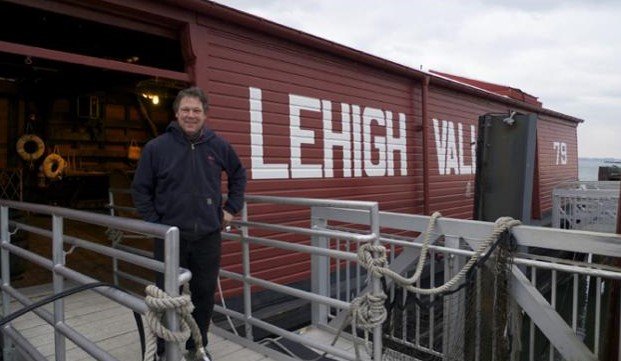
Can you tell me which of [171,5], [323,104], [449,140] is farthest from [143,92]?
[449,140]

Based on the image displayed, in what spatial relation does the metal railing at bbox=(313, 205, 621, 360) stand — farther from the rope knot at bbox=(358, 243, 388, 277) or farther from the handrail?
the handrail

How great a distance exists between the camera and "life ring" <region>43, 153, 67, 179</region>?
Answer: 9.22 metres

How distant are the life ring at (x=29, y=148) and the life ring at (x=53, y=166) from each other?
0.62 feet

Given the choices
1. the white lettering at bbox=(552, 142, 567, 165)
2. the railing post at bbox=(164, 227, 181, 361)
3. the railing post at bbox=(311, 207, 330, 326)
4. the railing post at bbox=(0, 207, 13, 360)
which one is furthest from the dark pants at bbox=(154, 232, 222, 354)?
the white lettering at bbox=(552, 142, 567, 165)

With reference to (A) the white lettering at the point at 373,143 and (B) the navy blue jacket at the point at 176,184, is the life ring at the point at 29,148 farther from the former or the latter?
(B) the navy blue jacket at the point at 176,184

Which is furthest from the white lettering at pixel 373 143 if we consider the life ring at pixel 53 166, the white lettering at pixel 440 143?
the life ring at pixel 53 166

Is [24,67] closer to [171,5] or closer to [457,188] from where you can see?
[171,5]

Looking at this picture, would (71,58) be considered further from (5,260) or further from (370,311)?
(370,311)

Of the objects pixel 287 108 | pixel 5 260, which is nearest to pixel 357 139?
pixel 287 108

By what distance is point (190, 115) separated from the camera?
283cm

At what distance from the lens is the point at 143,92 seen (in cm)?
912

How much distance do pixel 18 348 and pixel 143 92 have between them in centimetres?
661

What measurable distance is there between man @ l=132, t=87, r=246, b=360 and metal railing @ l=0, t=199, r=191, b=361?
44cm

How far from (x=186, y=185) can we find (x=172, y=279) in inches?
46.1
